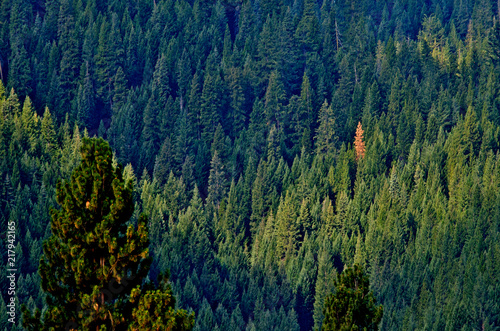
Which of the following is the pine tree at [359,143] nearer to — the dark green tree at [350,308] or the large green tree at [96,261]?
the dark green tree at [350,308]

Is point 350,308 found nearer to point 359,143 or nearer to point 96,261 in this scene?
point 96,261

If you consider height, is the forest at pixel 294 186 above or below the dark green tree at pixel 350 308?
below

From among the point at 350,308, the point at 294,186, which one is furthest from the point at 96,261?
the point at 294,186

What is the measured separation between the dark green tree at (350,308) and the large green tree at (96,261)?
9.24m

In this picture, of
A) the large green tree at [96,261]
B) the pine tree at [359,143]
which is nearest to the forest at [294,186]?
the pine tree at [359,143]

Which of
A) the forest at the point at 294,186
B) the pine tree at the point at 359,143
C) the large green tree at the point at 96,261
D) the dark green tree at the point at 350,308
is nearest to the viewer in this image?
the large green tree at the point at 96,261

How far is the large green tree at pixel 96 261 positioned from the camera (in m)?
31.9

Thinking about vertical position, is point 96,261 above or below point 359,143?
above

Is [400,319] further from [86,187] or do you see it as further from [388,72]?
[86,187]

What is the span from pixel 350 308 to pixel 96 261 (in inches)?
460

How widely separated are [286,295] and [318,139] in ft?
149

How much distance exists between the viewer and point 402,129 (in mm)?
173875

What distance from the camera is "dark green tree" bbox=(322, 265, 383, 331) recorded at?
39.0 metres

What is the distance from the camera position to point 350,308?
3900cm
